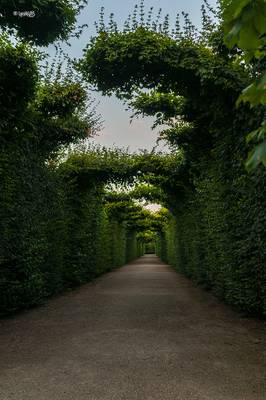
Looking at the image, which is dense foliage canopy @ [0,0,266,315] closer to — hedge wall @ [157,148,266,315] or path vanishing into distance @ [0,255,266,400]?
hedge wall @ [157,148,266,315]

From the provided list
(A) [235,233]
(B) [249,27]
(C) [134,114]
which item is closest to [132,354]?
(A) [235,233]

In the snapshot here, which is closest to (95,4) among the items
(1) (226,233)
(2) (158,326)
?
(1) (226,233)

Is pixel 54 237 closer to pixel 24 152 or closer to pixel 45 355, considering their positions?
pixel 24 152

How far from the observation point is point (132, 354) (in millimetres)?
4609

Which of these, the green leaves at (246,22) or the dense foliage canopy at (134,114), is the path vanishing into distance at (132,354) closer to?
the dense foliage canopy at (134,114)

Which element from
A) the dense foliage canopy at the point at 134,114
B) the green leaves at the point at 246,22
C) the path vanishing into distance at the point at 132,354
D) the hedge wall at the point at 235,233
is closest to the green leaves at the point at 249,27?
the green leaves at the point at 246,22

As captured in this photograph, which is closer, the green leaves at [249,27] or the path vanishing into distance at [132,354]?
the green leaves at [249,27]

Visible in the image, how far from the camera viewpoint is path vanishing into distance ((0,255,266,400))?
345 cm

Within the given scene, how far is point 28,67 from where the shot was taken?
6.83 m

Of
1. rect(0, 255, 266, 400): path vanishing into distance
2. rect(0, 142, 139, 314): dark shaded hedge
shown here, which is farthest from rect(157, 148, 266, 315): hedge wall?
rect(0, 142, 139, 314): dark shaded hedge

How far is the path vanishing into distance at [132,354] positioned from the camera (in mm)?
3447

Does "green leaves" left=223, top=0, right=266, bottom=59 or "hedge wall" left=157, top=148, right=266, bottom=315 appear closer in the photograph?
"green leaves" left=223, top=0, right=266, bottom=59

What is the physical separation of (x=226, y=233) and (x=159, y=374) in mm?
4824

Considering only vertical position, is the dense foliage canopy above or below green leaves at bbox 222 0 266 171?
above
